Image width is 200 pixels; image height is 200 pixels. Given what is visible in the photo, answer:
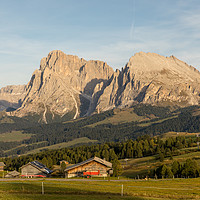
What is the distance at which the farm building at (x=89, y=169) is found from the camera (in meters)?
110

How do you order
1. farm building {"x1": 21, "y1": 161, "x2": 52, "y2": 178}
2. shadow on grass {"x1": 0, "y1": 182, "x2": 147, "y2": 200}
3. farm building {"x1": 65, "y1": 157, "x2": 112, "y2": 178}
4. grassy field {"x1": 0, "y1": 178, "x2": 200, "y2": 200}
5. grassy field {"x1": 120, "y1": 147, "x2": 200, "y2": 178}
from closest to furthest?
shadow on grass {"x1": 0, "y1": 182, "x2": 147, "y2": 200} → grassy field {"x1": 0, "y1": 178, "x2": 200, "y2": 200} → farm building {"x1": 65, "y1": 157, "x2": 112, "y2": 178} → grassy field {"x1": 120, "y1": 147, "x2": 200, "y2": 178} → farm building {"x1": 21, "y1": 161, "x2": 52, "y2": 178}

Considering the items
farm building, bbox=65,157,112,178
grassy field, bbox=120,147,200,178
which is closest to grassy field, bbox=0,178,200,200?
farm building, bbox=65,157,112,178

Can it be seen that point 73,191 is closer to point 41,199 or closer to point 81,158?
point 41,199

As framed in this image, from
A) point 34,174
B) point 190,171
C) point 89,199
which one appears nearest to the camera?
point 89,199

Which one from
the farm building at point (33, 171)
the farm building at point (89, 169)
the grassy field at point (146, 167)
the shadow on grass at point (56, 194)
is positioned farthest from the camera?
the farm building at point (33, 171)

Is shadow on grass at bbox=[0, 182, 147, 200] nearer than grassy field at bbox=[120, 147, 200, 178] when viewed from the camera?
Yes

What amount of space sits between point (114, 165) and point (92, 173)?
26.8 ft

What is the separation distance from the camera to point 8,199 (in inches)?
1479

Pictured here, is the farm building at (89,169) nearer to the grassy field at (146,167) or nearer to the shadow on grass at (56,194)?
the grassy field at (146,167)

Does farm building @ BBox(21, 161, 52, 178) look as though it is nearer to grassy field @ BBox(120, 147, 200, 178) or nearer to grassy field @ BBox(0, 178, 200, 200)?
grassy field @ BBox(120, 147, 200, 178)

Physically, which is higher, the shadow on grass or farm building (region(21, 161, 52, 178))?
the shadow on grass

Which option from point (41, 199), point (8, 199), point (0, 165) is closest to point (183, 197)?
point (41, 199)

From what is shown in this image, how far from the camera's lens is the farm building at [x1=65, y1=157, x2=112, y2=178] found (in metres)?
110

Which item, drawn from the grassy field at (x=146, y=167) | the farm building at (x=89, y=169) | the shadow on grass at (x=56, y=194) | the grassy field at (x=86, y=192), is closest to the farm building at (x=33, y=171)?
the farm building at (x=89, y=169)
